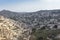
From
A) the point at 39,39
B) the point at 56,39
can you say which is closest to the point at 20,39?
the point at 39,39

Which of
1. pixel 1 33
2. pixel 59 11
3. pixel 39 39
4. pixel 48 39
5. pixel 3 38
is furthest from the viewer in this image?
pixel 59 11

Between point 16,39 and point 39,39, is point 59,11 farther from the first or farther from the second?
point 39,39

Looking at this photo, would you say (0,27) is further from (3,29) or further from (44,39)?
(44,39)

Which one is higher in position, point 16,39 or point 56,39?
point 56,39

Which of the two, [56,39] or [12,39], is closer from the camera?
[56,39]

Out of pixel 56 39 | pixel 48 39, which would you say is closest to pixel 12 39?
pixel 48 39

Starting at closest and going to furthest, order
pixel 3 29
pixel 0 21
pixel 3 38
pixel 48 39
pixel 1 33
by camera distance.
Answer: pixel 48 39
pixel 3 38
pixel 1 33
pixel 3 29
pixel 0 21

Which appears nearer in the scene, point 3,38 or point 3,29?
point 3,38

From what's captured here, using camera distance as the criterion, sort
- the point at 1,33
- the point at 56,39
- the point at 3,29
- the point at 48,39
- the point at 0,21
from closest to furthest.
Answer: the point at 56,39 < the point at 48,39 < the point at 1,33 < the point at 3,29 < the point at 0,21

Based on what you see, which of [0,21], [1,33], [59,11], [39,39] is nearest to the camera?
[39,39]
